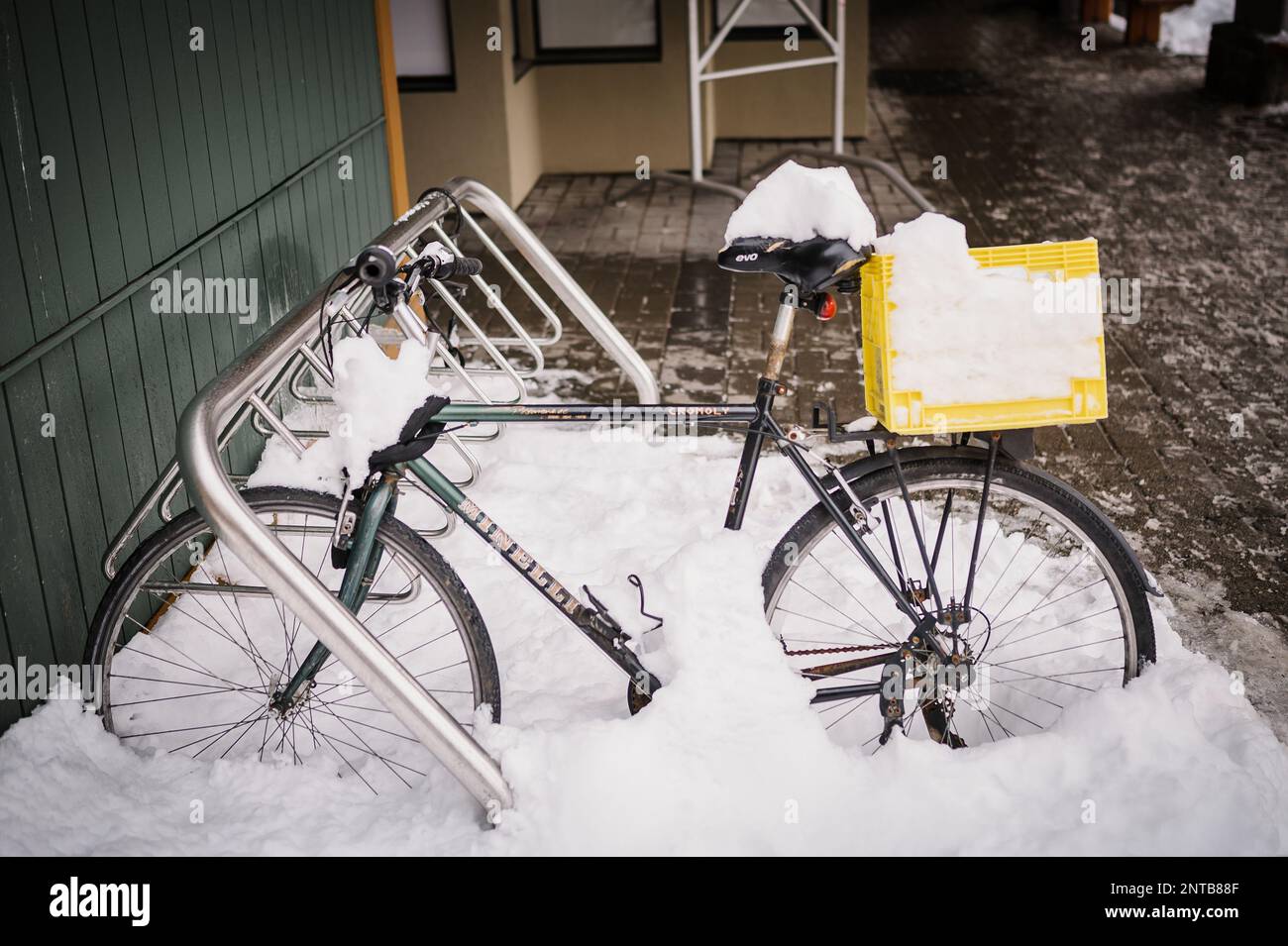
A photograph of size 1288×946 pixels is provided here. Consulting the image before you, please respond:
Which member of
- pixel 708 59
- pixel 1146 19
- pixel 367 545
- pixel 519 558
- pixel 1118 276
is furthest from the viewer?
pixel 1146 19

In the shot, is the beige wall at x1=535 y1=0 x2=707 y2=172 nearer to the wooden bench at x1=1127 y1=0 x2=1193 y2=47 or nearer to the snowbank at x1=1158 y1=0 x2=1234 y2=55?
the snowbank at x1=1158 y1=0 x2=1234 y2=55

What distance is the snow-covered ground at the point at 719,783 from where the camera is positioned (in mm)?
2490

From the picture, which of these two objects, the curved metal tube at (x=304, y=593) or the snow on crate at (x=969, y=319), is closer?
the curved metal tube at (x=304, y=593)

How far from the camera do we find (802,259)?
103 inches

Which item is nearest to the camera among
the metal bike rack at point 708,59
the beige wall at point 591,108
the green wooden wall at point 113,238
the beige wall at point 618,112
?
the green wooden wall at point 113,238

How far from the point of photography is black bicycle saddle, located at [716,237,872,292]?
257cm

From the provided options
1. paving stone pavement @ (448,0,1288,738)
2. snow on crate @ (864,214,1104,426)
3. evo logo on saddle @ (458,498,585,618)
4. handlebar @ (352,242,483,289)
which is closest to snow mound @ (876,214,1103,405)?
snow on crate @ (864,214,1104,426)

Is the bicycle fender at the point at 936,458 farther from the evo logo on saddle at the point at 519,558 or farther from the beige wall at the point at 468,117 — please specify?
the beige wall at the point at 468,117

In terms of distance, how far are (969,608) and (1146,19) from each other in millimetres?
13694

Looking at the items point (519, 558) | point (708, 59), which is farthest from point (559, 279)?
point (708, 59)

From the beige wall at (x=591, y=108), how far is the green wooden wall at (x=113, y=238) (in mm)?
3377

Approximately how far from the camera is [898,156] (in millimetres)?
9508

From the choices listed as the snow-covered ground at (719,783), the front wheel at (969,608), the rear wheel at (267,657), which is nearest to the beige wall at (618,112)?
the front wheel at (969,608)

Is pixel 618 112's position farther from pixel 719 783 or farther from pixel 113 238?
pixel 719 783
